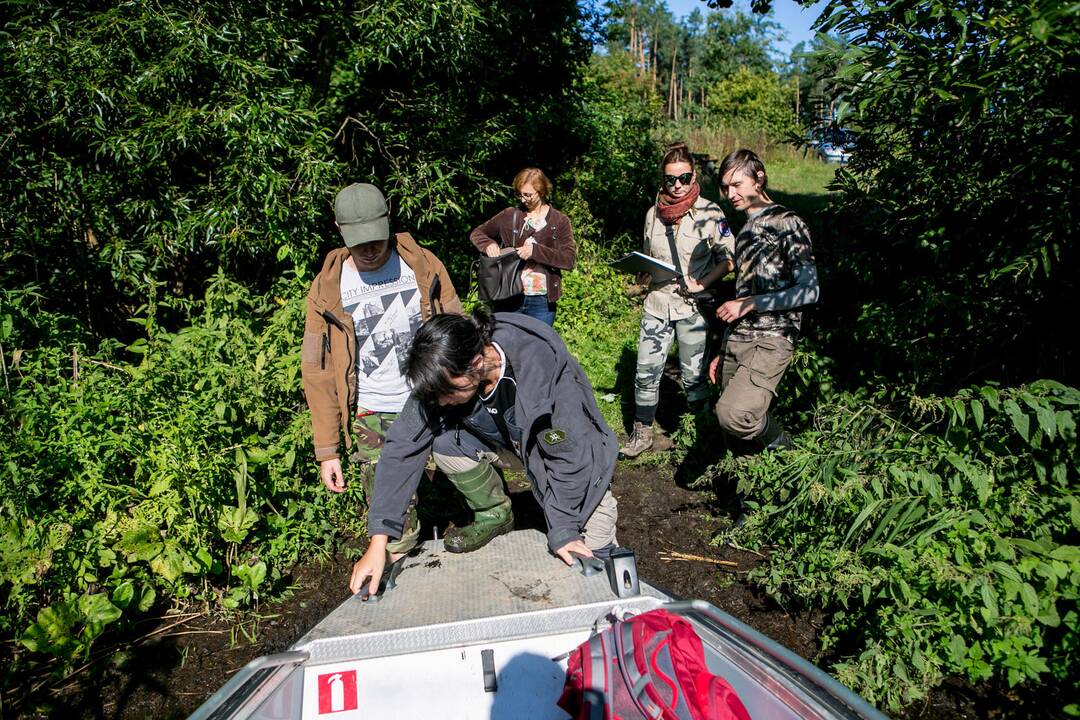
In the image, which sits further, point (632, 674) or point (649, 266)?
point (649, 266)

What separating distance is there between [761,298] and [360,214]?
213cm

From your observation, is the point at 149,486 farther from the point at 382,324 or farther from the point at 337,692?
the point at 337,692

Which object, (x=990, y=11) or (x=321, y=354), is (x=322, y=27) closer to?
(x=321, y=354)

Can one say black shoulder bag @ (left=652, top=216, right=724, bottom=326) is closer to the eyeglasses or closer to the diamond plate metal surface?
the eyeglasses

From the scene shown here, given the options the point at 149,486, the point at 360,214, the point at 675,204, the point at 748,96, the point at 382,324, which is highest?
the point at 748,96

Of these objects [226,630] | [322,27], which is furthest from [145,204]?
[226,630]

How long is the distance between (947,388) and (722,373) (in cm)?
116

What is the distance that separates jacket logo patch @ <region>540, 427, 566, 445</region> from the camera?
267 centimetres

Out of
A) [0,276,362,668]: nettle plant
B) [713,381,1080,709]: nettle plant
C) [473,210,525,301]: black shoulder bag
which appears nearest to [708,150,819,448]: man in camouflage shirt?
[713,381,1080,709]: nettle plant

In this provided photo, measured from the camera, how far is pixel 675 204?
461cm

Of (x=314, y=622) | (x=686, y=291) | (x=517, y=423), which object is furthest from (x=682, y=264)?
(x=314, y=622)

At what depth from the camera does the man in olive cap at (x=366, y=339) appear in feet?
10.6

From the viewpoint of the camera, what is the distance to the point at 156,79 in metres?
4.60

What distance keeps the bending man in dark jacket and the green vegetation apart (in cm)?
111
